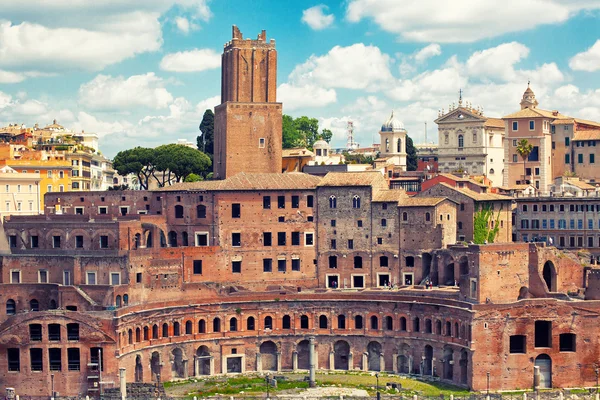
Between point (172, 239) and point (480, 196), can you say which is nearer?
point (172, 239)

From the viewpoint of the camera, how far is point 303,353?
7638 cm

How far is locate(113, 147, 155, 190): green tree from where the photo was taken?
313 ft

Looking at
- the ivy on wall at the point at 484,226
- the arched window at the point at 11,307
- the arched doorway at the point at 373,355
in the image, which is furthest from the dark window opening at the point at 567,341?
the arched window at the point at 11,307

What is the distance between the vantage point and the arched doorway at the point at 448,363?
7175cm

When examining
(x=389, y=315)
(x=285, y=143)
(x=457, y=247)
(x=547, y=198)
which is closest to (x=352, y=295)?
(x=389, y=315)

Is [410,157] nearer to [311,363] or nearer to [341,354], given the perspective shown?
[341,354]

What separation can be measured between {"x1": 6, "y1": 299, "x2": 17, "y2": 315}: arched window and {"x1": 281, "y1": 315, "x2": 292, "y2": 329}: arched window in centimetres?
1728

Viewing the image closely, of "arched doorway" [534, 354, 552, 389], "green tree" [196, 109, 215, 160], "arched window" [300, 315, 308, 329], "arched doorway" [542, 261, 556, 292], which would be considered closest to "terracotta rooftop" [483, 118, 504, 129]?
"green tree" [196, 109, 215, 160]

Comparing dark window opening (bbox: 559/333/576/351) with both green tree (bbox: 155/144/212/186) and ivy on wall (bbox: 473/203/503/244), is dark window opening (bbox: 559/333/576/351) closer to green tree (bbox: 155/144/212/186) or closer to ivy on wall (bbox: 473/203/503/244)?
ivy on wall (bbox: 473/203/503/244)

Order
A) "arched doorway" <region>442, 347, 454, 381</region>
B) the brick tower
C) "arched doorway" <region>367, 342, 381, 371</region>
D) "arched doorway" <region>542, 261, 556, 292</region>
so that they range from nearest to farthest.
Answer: "arched doorway" <region>442, 347, 454, 381</region> → "arched doorway" <region>367, 342, 381, 371</region> → "arched doorway" <region>542, 261, 556, 292</region> → the brick tower

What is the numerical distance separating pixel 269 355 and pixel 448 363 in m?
12.1

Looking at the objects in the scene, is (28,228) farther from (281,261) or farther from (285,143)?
(285,143)

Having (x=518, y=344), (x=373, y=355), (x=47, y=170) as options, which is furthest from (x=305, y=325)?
(x=47, y=170)

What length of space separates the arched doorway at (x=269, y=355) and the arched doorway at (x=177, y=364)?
555cm
